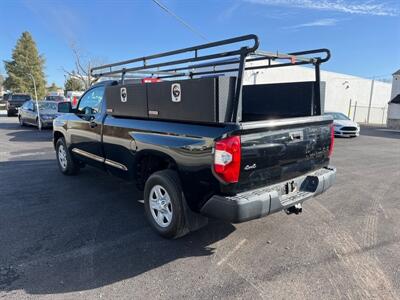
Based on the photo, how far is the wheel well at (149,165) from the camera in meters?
3.70

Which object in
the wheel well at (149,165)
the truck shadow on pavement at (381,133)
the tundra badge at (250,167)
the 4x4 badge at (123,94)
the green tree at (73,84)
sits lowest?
the truck shadow on pavement at (381,133)

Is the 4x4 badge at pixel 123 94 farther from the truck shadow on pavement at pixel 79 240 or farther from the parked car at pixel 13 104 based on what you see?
the parked car at pixel 13 104

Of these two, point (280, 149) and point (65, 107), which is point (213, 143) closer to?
point (280, 149)

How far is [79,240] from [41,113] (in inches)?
539

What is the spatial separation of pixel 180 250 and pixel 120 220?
1190mm

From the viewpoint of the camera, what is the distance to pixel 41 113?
50.2 ft

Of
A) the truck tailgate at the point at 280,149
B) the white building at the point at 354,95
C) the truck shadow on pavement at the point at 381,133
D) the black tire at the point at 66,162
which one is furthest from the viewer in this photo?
the white building at the point at 354,95

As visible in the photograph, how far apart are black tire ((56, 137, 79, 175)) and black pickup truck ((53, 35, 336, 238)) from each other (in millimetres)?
1555

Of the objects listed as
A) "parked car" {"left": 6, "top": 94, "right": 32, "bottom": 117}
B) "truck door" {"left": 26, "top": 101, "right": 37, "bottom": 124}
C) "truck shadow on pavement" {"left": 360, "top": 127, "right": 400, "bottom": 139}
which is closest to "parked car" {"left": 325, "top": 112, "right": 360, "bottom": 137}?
"truck shadow on pavement" {"left": 360, "top": 127, "right": 400, "bottom": 139}

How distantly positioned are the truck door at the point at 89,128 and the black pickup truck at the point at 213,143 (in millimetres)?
53

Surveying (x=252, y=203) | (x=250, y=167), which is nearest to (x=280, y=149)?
(x=250, y=167)

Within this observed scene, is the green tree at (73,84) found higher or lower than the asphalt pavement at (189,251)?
higher

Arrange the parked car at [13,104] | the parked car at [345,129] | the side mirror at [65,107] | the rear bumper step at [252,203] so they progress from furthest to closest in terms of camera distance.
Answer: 1. the parked car at [13,104]
2. the parked car at [345,129]
3. the side mirror at [65,107]
4. the rear bumper step at [252,203]

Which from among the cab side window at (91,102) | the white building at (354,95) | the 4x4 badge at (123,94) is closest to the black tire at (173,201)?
the 4x4 badge at (123,94)
